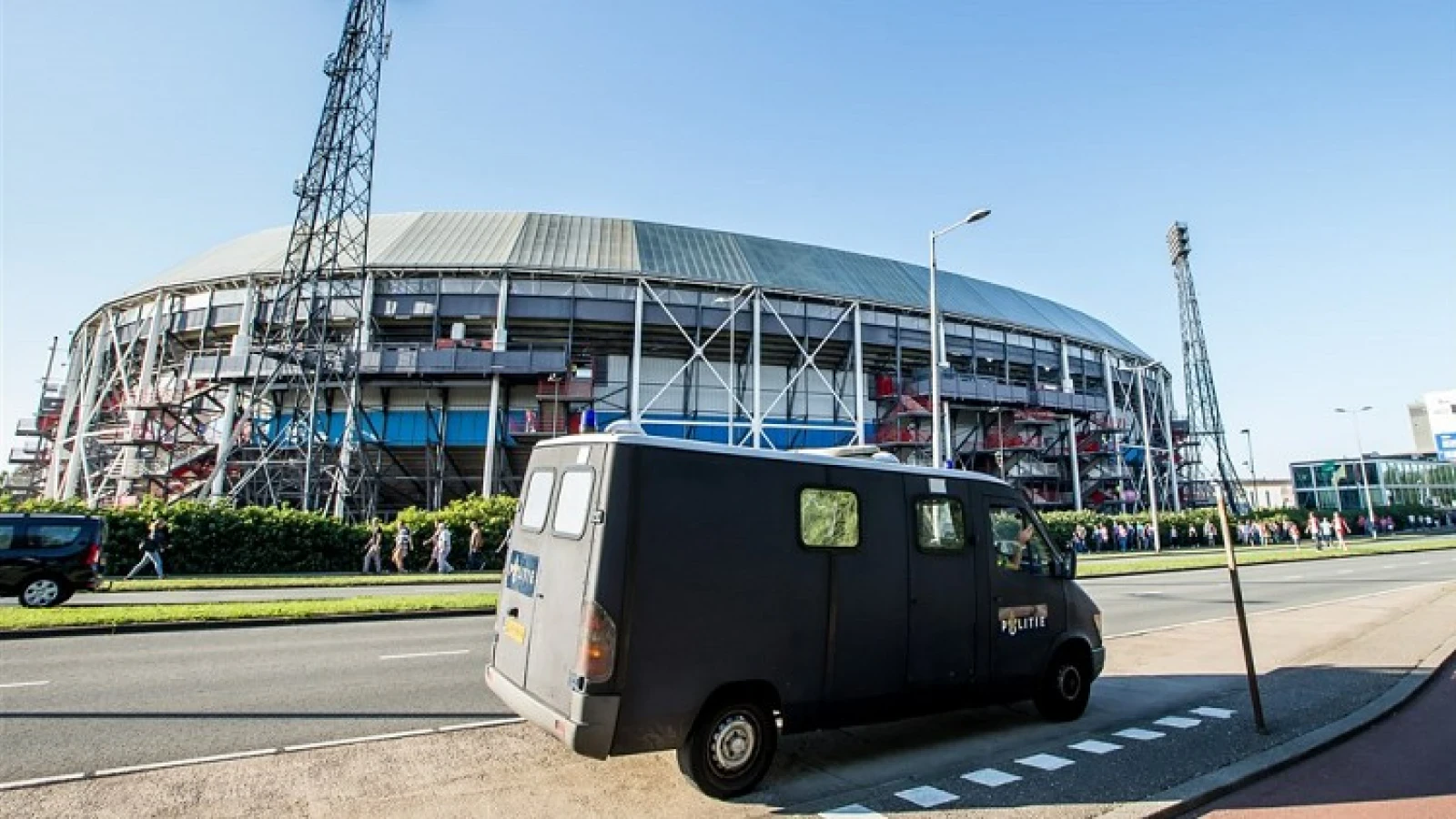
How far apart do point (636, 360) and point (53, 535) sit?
86.2 feet

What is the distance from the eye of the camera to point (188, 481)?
3891 centimetres

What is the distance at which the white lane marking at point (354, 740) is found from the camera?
5.15m

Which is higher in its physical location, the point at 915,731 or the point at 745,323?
the point at 745,323

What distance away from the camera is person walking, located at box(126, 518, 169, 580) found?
61.0ft

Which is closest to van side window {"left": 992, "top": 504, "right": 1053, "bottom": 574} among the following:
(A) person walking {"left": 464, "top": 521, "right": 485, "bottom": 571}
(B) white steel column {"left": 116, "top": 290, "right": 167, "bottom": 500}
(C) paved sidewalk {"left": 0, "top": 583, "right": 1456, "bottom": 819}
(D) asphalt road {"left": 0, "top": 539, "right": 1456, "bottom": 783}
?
(C) paved sidewalk {"left": 0, "top": 583, "right": 1456, "bottom": 819}

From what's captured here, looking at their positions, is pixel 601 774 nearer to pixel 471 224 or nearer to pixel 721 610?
pixel 721 610

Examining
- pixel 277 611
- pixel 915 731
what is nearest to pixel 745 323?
pixel 277 611

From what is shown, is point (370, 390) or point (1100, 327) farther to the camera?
point (1100, 327)

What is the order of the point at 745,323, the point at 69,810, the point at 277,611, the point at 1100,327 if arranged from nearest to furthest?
the point at 69,810 → the point at 277,611 → the point at 745,323 → the point at 1100,327

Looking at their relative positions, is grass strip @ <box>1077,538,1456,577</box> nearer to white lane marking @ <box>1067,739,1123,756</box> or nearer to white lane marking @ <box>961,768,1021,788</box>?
white lane marking @ <box>1067,739,1123,756</box>

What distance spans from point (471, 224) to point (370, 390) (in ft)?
43.3

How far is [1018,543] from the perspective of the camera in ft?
20.4

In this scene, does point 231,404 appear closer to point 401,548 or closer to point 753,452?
point 401,548

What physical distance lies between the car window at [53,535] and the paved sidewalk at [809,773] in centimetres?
1212
